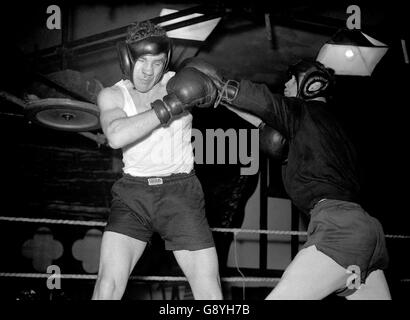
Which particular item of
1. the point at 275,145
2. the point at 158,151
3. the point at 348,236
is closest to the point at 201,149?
the point at 275,145

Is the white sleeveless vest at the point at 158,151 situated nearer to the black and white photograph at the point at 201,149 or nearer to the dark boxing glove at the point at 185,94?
the black and white photograph at the point at 201,149

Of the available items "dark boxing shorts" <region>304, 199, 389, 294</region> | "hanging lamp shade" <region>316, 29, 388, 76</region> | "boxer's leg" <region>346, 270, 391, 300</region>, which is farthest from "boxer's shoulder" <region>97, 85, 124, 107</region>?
"hanging lamp shade" <region>316, 29, 388, 76</region>

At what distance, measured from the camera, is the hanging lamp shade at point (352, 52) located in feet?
11.1

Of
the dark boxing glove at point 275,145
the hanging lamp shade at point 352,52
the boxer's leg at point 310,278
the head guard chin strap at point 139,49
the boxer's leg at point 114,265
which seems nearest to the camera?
the boxer's leg at point 310,278

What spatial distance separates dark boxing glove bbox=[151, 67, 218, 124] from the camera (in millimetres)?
1597

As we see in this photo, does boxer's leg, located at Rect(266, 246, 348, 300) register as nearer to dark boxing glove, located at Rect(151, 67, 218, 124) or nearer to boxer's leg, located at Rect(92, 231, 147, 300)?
boxer's leg, located at Rect(92, 231, 147, 300)

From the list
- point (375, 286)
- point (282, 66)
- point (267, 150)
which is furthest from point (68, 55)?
point (375, 286)

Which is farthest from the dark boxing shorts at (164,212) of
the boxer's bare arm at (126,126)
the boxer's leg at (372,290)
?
the boxer's leg at (372,290)

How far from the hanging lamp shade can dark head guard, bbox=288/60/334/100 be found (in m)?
1.70

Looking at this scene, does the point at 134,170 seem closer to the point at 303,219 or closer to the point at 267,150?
the point at 267,150

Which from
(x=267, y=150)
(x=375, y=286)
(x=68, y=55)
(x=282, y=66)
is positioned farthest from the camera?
(x=282, y=66)

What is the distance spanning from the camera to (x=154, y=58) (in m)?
1.70
